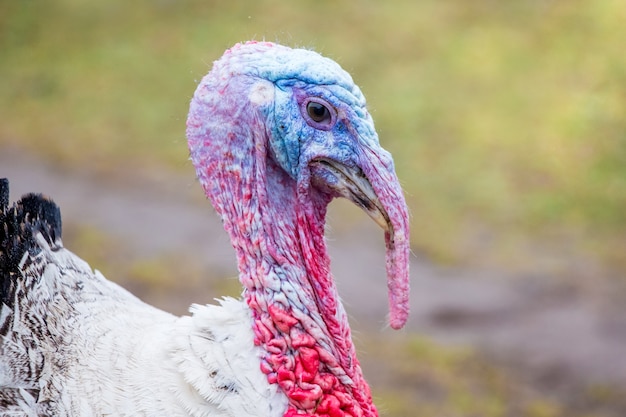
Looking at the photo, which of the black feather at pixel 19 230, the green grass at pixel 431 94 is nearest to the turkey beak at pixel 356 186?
the black feather at pixel 19 230

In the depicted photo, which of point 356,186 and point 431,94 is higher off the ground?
point 431,94

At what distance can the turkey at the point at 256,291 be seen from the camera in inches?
112

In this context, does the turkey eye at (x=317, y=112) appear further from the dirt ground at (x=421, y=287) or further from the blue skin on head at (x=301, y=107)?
the dirt ground at (x=421, y=287)

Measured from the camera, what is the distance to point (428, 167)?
861 cm

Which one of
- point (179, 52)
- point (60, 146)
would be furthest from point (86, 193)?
point (179, 52)

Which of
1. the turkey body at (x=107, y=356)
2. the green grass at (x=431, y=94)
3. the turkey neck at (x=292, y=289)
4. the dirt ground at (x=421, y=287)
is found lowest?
the turkey body at (x=107, y=356)

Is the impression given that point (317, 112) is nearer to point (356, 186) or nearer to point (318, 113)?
point (318, 113)

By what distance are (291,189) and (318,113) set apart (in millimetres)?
305

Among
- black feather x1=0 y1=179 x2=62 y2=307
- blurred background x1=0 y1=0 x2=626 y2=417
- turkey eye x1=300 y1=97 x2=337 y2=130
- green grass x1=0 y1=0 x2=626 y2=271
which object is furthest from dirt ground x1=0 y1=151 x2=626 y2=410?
turkey eye x1=300 y1=97 x2=337 y2=130

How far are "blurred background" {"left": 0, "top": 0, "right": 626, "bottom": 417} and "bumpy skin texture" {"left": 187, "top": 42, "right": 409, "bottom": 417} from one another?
129cm

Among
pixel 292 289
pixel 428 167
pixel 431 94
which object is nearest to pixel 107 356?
pixel 292 289

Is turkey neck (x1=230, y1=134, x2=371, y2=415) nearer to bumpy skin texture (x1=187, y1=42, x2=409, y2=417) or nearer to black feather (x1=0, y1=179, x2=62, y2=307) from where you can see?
bumpy skin texture (x1=187, y1=42, x2=409, y2=417)

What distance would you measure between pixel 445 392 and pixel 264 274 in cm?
328

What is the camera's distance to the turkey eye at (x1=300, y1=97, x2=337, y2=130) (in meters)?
2.83
